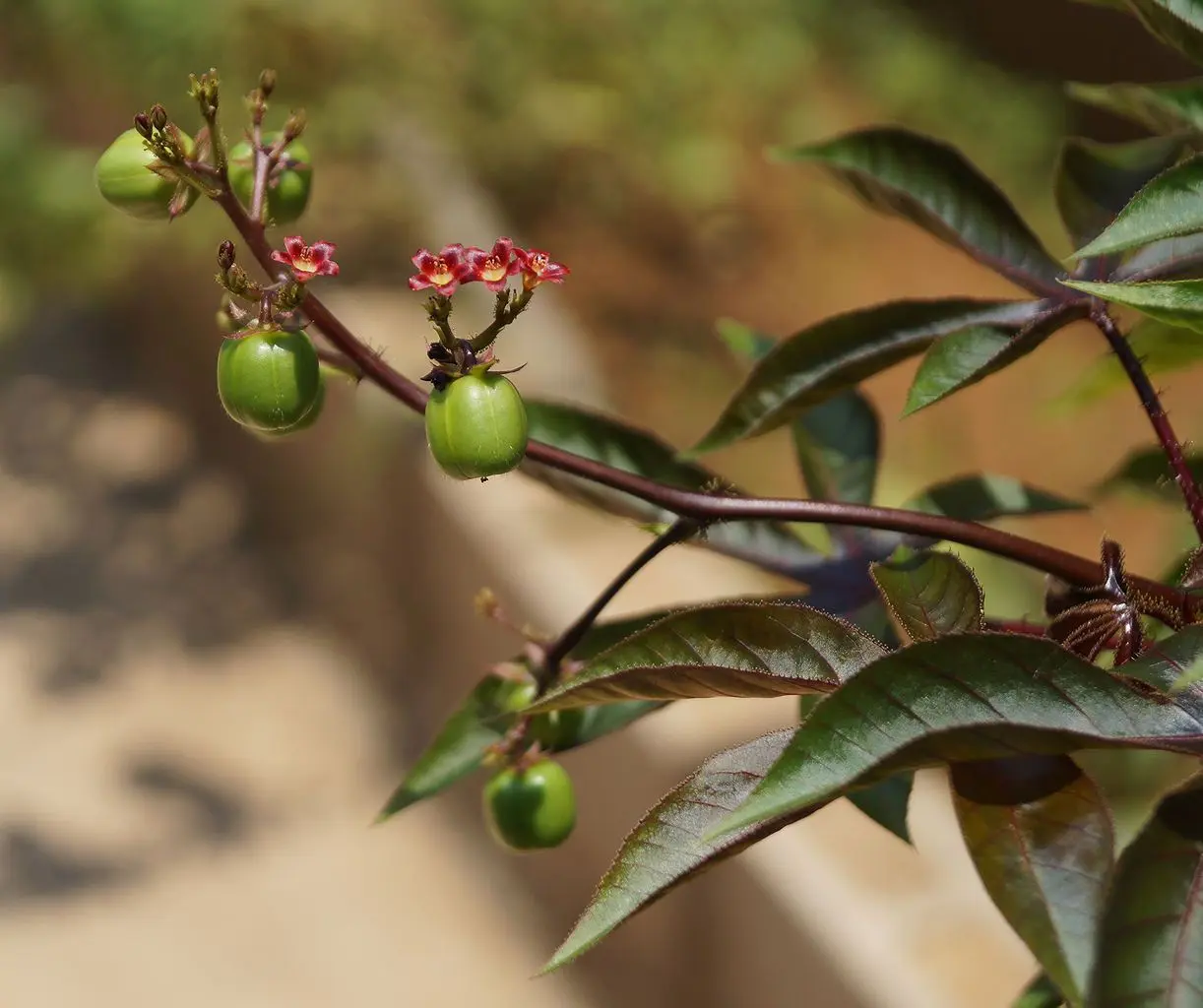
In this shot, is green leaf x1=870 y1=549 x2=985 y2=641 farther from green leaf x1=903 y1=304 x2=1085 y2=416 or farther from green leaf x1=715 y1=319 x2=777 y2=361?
green leaf x1=715 y1=319 x2=777 y2=361

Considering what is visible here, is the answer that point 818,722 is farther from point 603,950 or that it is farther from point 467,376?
point 603,950

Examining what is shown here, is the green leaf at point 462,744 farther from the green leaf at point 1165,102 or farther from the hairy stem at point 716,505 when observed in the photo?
the green leaf at point 1165,102

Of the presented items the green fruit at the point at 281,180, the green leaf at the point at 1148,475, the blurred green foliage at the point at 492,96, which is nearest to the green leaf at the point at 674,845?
the green fruit at the point at 281,180

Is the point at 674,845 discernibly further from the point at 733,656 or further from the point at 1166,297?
the point at 1166,297

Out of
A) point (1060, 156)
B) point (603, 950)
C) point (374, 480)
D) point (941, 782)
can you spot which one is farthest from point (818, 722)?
point (374, 480)

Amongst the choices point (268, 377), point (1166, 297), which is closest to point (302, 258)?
point (268, 377)

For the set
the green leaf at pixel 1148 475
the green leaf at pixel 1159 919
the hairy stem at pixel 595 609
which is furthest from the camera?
the green leaf at pixel 1148 475
